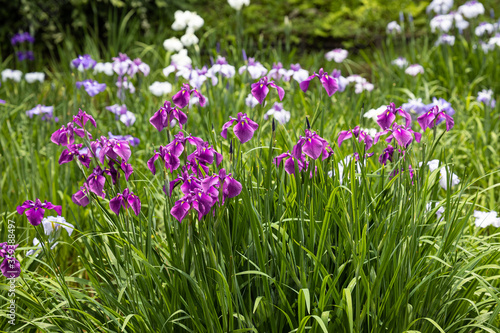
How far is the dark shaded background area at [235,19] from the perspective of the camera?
5.66 m

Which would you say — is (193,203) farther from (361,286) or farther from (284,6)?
(284,6)

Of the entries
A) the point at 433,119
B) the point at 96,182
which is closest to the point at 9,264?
the point at 96,182

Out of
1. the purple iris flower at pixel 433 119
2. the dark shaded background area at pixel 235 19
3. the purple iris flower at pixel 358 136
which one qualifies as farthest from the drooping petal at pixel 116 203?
the dark shaded background area at pixel 235 19

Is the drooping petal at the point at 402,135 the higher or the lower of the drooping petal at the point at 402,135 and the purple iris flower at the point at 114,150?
the lower

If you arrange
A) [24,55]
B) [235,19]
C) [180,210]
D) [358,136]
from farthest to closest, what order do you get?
[235,19] → [24,55] → [358,136] → [180,210]

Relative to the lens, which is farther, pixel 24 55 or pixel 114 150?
pixel 24 55

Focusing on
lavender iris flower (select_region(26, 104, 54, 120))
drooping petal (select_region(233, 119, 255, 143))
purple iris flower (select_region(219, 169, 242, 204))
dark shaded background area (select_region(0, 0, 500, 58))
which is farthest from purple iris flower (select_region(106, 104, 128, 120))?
dark shaded background area (select_region(0, 0, 500, 58))

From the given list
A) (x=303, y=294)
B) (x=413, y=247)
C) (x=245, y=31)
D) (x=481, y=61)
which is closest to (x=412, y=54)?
(x=481, y=61)

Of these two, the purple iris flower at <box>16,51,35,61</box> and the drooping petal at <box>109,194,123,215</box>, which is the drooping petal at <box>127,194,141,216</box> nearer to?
the drooping petal at <box>109,194,123,215</box>

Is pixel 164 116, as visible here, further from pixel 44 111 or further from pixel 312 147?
pixel 44 111

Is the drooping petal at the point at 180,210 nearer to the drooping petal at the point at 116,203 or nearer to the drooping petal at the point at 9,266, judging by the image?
the drooping petal at the point at 116,203

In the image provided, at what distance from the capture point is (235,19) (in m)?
5.79

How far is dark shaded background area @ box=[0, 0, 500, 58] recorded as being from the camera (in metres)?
5.66

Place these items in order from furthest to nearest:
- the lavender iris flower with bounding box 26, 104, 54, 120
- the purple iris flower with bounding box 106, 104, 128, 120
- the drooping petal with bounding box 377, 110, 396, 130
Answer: the lavender iris flower with bounding box 26, 104, 54, 120 → the purple iris flower with bounding box 106, 104, 128, 120 → the drooping petal with bounding box 377, 110, 396, 130
